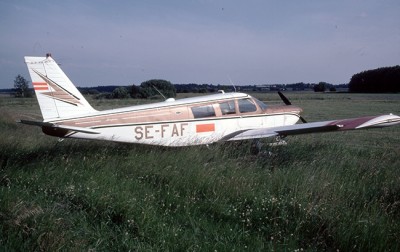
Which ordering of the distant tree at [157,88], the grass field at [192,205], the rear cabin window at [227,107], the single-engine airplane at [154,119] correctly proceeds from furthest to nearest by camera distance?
the distant tree at [157,88] → the rear cabin window at [227,107] → the single-engine airplane at [154,119] → the grass field at [192,205]

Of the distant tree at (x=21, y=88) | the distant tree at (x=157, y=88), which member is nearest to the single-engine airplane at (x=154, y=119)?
the distant tree at (x=157, y=88)

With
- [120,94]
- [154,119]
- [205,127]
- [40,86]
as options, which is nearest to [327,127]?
[205,127]

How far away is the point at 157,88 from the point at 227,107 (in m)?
54.1

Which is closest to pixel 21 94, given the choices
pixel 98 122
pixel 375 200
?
pixel 98 122

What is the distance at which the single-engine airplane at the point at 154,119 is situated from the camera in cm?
722

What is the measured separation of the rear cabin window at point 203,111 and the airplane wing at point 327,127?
86 centimetres

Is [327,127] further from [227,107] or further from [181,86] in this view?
[181,86]

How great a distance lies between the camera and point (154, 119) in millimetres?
7797

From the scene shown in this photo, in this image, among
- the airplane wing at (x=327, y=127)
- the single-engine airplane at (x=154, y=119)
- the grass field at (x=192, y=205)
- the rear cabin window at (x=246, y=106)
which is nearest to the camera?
the grass field at (x=192, y=205)

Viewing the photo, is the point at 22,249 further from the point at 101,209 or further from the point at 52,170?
the point at 52,170

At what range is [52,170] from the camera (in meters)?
5.39

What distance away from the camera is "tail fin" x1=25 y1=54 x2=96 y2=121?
723 cm

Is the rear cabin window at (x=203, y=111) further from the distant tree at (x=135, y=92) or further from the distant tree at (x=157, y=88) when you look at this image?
the distant tree at (x=135, y=92)

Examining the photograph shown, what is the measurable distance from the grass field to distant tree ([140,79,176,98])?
53424 millimetres
